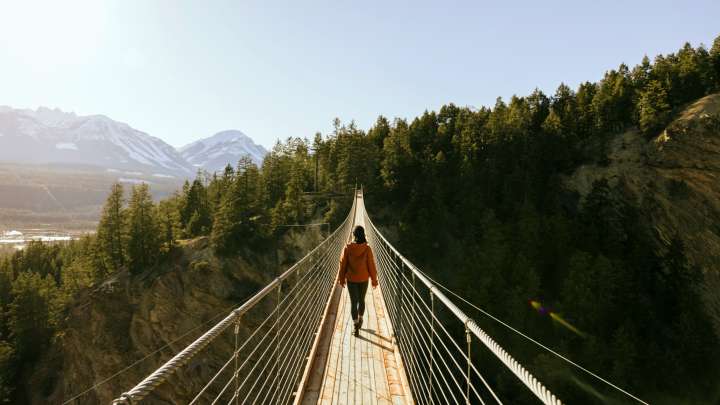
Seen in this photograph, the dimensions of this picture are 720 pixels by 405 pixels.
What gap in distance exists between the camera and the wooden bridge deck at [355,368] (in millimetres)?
4066

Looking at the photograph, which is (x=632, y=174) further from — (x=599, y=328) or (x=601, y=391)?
(x=601, y=391)

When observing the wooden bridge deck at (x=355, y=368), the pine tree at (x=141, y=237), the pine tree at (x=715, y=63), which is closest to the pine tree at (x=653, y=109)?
the pine tree at (x=715, y=63)

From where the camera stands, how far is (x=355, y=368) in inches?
187

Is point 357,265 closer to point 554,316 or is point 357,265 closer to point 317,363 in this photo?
point 317,363

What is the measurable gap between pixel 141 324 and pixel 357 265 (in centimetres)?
3248

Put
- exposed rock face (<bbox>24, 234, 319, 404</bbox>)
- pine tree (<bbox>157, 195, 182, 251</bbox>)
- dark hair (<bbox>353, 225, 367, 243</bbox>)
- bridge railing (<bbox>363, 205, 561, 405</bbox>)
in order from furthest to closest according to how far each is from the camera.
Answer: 1. pine tree (<bbox>157, 195, 182, 251</bbox>)
2. exposed rock face (<bbox>24, 234, 319, 404</bbox>)
3. dark hair (<bbox>353, 225, 367, 243</bbox>)
4. bridge railing (<bbox>363, 205, 561, 405</bbox>)

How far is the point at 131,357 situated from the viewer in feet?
101

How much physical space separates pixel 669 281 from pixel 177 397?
1860 inches

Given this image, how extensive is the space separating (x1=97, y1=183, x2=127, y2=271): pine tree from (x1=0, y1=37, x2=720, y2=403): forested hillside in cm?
15

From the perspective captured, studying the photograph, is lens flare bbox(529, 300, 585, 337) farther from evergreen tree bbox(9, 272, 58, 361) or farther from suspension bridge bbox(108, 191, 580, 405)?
evergreen tree bbox(9, 272, 58, 361)

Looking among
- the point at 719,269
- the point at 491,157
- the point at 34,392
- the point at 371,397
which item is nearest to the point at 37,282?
the point at 34,392

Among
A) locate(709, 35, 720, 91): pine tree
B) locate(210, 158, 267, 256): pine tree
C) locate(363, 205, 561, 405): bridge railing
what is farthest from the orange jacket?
locate(709, 35, 720, 91): pine tree

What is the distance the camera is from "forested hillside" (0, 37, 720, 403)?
34.8 meters

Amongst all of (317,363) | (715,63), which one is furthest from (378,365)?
(715,63)
